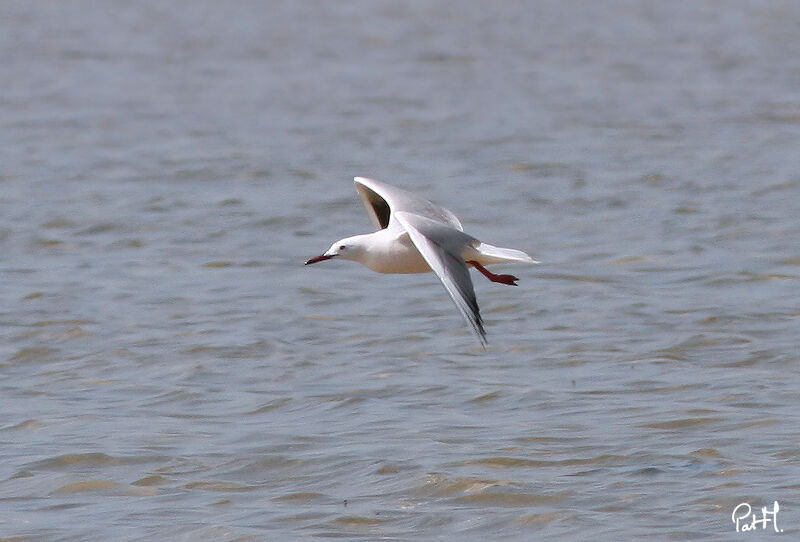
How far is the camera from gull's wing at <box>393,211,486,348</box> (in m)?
6.80

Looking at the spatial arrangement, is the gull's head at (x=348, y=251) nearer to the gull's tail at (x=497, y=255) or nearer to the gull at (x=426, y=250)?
the gull at (x=426, y=250)

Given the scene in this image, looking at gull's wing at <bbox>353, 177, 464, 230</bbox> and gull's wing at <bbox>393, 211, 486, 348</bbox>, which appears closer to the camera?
gull's wing at <bbox>393, 211, 486, 348</bbox>

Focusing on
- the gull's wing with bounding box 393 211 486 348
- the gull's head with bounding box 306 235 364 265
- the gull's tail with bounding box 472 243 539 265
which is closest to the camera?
the gull's wing with bounding box 393 211 486 348

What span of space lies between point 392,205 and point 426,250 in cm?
105

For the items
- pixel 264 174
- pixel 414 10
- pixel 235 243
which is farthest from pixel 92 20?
pixel 235 243

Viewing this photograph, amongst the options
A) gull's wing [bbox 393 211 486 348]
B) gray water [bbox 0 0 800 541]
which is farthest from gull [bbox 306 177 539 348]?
gray water [bbox 0 0 800 541]

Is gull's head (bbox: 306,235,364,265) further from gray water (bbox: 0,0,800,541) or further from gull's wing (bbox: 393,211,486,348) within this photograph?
gray water (bbox: 0,0,800,541)

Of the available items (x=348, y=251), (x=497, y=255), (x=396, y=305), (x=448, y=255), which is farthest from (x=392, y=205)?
(x=396, y=305)

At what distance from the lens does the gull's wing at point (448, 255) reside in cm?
680

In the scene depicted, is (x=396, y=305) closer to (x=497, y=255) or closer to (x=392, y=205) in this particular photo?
(x=392, y=205)

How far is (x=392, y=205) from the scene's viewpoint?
8.22 metres

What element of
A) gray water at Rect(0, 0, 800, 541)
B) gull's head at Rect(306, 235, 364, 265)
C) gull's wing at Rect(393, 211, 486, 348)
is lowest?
gray water at Rect(0, 0, 800, 541)

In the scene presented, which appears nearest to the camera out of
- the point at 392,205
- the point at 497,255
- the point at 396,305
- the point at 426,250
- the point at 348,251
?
the point at 426,250

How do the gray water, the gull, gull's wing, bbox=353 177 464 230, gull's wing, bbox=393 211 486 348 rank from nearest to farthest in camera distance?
gull's wing, bbox=393 211 486 348
the gray water
the gull
gull's wing, bbox=353 177 464 230
